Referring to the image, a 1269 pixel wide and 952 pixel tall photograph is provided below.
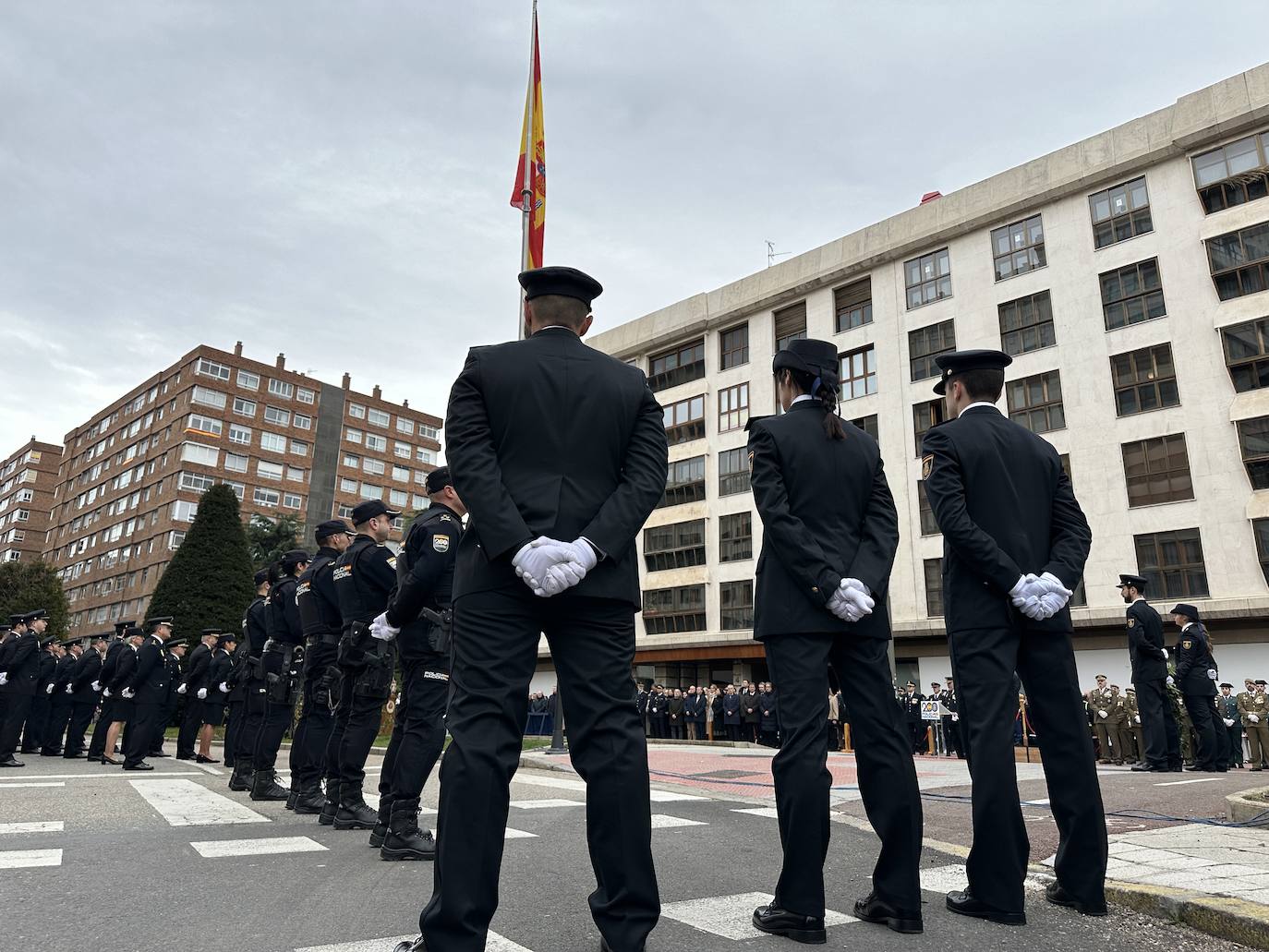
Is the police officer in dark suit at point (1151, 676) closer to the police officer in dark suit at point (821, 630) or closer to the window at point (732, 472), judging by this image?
the police officer in dark suit at point (821, 630)

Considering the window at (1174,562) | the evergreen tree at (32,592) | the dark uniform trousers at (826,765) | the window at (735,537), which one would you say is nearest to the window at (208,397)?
the evergreen tree at (32,592)

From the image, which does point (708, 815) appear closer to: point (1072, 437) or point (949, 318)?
point (1072, 437)

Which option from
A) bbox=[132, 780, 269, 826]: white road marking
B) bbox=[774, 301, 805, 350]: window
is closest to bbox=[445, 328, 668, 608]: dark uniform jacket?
bbox=[132, 780, 269, 826]: white road marking

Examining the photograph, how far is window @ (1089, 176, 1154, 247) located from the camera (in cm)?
3053

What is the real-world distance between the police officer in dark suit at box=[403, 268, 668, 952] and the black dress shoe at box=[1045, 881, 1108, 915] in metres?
1.98

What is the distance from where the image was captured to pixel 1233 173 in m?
28.6

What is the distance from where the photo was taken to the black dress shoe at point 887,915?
3.19 m

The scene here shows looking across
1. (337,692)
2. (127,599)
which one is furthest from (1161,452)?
(127,599)

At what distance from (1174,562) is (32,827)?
31.0 meters

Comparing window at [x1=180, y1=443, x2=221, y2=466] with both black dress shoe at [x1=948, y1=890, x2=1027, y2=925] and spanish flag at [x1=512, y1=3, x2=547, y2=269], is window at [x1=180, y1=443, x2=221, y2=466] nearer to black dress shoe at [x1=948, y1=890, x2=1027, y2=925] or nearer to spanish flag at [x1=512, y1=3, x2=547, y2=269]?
spanish flag at [x1=512, y1=3, x2=547, y2=269]

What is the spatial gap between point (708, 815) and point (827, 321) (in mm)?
34649

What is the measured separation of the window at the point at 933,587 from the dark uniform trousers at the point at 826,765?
31.0 m

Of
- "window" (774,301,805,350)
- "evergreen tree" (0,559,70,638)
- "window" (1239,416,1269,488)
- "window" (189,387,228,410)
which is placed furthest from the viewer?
"window" (189,387,228,410)

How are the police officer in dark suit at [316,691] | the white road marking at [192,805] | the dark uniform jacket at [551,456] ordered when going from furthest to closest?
the police officer in dark suit at [316,691] < the white road marking at [192,805] < the dark uniform jacket at [551,456]
